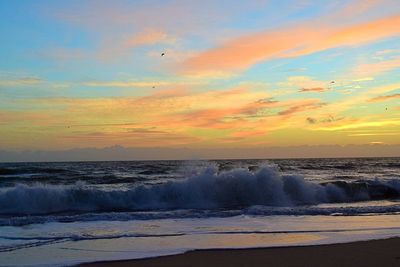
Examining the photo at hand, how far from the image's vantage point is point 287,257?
8.27 m

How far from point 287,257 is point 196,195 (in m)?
12.5

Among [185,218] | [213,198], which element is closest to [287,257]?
[185,218]

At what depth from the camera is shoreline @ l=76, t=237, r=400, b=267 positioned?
25.5ft

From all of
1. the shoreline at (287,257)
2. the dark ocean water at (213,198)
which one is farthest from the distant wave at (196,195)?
the shoreline at (287,257)

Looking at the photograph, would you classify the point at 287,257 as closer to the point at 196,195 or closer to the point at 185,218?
the point at 185,218

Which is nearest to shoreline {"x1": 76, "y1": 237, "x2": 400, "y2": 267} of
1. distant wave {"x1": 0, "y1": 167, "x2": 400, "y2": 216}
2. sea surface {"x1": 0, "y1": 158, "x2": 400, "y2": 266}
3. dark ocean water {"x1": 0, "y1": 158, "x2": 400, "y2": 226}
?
sea surface {"x1": 0, "y1": 158, "x2": 400, "y2": 266}

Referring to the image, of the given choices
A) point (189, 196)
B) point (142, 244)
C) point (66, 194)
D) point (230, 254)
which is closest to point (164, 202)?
point (189, 196)

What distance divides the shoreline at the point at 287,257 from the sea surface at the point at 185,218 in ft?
1.61

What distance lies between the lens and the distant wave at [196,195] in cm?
1856

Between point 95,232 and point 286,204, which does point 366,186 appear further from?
point 95,232

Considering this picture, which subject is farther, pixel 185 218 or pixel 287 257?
pixel 185 218

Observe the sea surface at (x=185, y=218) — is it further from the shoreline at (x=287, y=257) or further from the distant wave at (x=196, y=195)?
the shoreline at (x=287, y=257)

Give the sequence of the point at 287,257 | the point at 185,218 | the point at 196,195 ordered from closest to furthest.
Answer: the point at 287,257 < the point at 185,218 < the point at 196,195

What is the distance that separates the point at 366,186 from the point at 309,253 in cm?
1781
